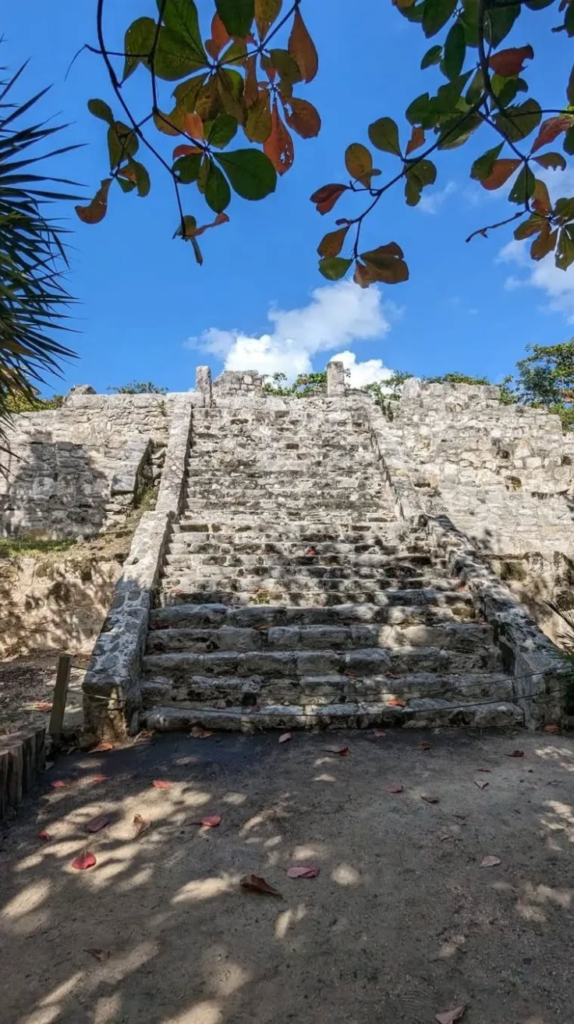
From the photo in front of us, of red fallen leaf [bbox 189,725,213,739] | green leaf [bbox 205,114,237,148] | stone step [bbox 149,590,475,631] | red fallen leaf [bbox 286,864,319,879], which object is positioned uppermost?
green leaf [bbox 205,114,237,148]

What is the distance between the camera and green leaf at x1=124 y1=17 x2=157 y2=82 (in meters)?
0.98

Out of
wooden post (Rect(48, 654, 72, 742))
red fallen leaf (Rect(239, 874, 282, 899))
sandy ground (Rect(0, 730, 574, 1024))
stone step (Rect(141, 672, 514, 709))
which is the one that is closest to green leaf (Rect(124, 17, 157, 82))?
sandy ground (Rect(0, 730, 574, 1024))

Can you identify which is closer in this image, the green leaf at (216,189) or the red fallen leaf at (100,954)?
the green leaf at (216,189)

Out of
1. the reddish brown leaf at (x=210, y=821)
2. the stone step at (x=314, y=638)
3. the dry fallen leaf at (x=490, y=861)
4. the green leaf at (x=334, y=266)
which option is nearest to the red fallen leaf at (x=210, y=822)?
the reddish brown leaf at (x=210, y=821)

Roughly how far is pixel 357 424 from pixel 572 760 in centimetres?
670

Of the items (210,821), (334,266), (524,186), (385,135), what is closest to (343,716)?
(210,821)

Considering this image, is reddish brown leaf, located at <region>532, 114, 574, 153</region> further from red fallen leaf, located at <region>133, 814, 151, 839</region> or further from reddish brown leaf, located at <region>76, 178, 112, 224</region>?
red fallen leaf, located at <region>133, 814, 151, 839</region>

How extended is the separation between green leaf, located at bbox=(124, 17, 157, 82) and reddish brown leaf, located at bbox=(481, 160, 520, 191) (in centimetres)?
86

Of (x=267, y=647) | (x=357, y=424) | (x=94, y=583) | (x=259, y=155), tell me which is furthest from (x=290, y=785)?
(x=357, y=424)

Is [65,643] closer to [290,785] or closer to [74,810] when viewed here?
[74,810]

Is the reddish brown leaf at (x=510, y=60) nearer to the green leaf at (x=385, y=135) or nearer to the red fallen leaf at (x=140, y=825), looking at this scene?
the green leaf at (x=385, y=135)

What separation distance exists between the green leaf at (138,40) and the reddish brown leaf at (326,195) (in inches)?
17.9

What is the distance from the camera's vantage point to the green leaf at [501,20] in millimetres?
1084

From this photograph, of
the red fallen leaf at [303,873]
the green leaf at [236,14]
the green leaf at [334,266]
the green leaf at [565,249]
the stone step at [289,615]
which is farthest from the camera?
the stone step at [289,615]
